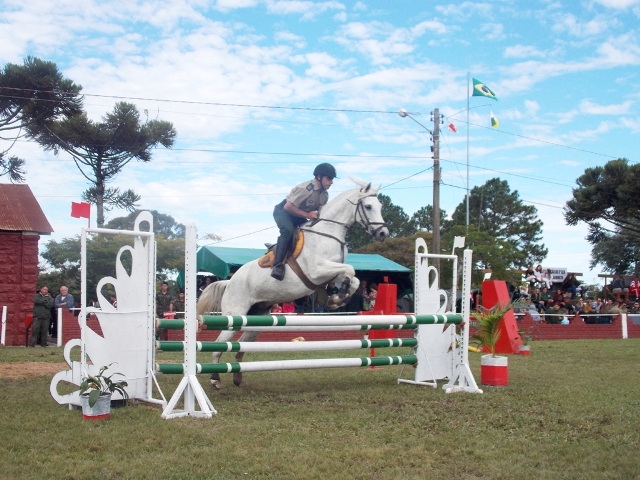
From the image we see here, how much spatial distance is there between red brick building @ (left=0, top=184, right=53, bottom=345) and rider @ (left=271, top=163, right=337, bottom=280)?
1043 cm

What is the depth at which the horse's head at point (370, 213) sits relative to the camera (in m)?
6.27

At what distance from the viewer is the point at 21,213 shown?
1538 centimetres

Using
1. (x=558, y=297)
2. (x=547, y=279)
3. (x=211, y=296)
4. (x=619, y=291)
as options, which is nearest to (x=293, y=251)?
(x=211, y=296)

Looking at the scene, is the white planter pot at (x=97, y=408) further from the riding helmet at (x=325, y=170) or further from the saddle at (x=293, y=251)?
the riding helmet at (x=325, y=170)

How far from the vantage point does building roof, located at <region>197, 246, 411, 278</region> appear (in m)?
16.2

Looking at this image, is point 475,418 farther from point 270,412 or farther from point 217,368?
point 217,368

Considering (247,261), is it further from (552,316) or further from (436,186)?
(552,316)

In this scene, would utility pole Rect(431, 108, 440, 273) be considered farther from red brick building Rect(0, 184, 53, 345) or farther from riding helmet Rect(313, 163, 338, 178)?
riding helmet Rect(313, 163, 338, 178)

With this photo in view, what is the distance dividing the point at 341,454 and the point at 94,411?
1985 millimetres

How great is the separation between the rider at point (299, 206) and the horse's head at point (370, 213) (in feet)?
1.20

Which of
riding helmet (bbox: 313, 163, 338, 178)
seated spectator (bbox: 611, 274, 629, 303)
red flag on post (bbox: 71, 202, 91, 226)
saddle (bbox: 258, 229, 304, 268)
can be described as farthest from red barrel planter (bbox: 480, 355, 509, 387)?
seated spectator (bbox: 611, 274, 629, 303)

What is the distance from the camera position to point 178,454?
151 inches

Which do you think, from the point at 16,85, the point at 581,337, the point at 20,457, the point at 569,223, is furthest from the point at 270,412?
the point at 569,223

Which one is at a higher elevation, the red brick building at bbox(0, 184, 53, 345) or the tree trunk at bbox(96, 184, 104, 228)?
the tree trunk at bbox(96, 184, 104, 228)
